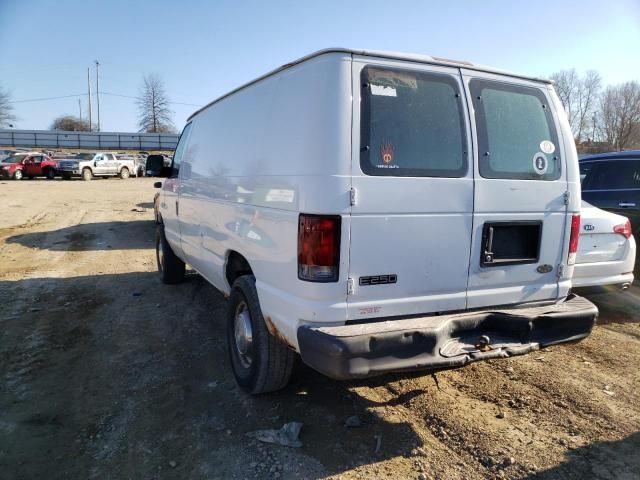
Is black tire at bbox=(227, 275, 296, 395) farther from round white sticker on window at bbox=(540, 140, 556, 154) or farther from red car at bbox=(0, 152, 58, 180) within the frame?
red car at bbox=(0, 152, 58, 180)

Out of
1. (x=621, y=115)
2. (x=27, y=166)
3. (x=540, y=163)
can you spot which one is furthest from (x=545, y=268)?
(x=621, y=115)

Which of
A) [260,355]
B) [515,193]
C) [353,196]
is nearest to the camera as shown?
[353,196]

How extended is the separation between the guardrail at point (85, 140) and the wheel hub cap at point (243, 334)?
56409 mm

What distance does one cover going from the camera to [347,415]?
3389 millimetres

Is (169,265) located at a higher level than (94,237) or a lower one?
higher

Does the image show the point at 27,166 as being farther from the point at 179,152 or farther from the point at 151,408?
the point at 151,408

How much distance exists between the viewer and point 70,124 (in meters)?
81.8

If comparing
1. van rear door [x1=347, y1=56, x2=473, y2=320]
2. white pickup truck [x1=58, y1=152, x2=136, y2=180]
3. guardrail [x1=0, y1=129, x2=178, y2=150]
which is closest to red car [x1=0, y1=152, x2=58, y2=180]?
white pickup truck [x1=58, y1=152, x2=136, y2=180]

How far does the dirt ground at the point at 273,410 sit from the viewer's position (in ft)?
9.34

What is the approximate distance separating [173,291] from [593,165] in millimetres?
6676

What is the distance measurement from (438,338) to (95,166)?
3377cm

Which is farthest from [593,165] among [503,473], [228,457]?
[228,457]

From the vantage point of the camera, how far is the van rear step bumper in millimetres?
2631

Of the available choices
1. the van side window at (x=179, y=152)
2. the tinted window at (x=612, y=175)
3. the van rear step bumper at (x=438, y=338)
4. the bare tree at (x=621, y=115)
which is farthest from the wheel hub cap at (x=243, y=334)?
the bare tree at (x=621, y=115)
